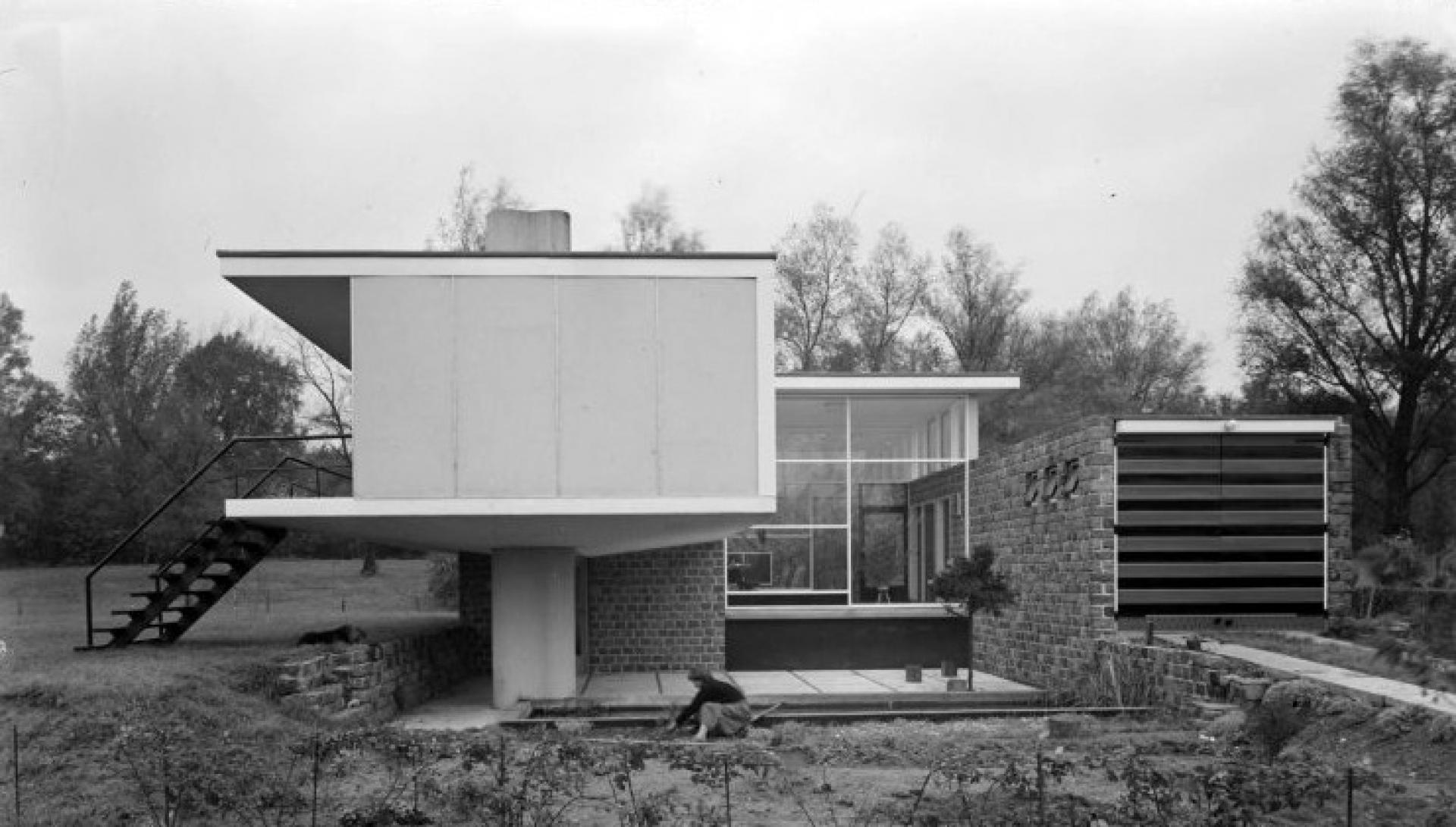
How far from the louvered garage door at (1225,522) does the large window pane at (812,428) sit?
6.88 meters

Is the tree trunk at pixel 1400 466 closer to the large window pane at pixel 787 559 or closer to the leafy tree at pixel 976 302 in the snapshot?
the leafy tree at pixel 976 302

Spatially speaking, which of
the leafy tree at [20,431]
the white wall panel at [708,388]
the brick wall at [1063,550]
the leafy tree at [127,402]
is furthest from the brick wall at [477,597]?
the leafy tree at [127,402]

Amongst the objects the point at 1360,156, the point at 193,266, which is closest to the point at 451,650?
the point at 193,266

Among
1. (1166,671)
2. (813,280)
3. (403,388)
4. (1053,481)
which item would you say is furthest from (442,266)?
(813,280)

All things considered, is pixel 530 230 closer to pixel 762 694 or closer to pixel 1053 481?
pixel 762 694

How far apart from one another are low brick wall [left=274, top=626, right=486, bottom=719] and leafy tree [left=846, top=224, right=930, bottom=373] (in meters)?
21.1

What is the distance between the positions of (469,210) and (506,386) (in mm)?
19498

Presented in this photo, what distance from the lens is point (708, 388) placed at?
14.0m

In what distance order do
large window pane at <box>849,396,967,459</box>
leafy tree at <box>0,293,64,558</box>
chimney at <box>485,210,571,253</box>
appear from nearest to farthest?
1. chimney at <box>485,210,571,253</box>
2. large window pane at <box>849,396,967,459</box>
3. leafy tree at <box>0,293,64,558</box>

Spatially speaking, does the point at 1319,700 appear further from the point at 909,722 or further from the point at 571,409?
the point at 571,409

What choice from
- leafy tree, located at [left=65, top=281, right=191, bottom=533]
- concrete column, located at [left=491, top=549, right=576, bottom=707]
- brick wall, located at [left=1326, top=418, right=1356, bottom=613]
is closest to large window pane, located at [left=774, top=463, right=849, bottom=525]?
concrete column, located at [left=491, top=549, right=576, bottom=707]

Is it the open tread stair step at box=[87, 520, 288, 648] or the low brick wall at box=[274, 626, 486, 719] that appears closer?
the low brick wall at box=[274, 626, 486, 719]

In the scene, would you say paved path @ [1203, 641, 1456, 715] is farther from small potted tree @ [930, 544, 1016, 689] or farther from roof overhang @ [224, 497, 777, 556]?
roof overhang @ [224, 497, 777, 556]

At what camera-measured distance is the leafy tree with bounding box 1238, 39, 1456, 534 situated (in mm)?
29812
